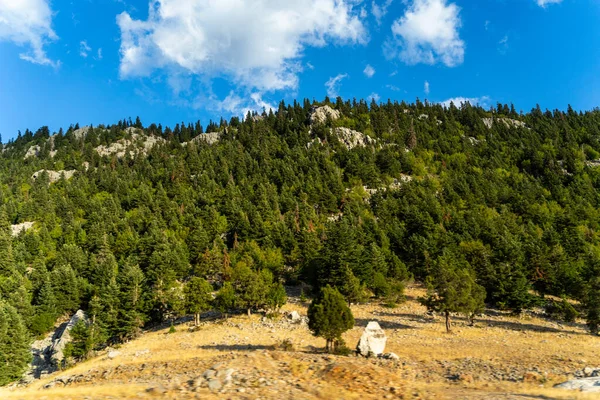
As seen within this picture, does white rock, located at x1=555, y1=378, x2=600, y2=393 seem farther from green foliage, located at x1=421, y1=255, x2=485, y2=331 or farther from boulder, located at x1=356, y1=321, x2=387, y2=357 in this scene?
green foliage, located at x1=421, y1=255, x2=485, y2=331

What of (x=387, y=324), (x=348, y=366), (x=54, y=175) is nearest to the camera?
(x=348, y=366)

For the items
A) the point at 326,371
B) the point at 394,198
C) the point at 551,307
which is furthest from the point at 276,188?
the point at 326,371

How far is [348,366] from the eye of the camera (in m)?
23.7

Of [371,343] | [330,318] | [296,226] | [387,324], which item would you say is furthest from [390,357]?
[296,226]

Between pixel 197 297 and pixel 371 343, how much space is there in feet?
115

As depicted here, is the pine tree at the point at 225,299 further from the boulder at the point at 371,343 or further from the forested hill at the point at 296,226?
the boulder at the point at 371,343

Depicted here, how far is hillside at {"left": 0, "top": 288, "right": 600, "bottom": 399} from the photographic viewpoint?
1922 centimetres

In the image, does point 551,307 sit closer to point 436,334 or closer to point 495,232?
point 436,334

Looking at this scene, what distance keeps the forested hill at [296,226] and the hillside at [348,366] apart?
904 centimetres

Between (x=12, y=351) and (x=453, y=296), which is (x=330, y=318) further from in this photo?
(x=12, y=351)

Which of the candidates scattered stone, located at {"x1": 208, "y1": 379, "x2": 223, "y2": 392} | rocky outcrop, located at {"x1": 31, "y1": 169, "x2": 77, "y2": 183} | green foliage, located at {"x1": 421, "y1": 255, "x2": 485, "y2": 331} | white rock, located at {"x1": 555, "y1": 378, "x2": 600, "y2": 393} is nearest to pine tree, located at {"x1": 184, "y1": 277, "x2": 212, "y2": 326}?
green foliage, located at {"x1": 421, "y1": 255, "x2": 485, "y2": 331}

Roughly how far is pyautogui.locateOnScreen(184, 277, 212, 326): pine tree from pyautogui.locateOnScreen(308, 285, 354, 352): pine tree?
94.2 ft

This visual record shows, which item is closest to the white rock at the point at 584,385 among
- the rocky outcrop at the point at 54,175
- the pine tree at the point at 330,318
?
the pine tree at the point at 330,318

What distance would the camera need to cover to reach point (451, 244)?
8825 cm
